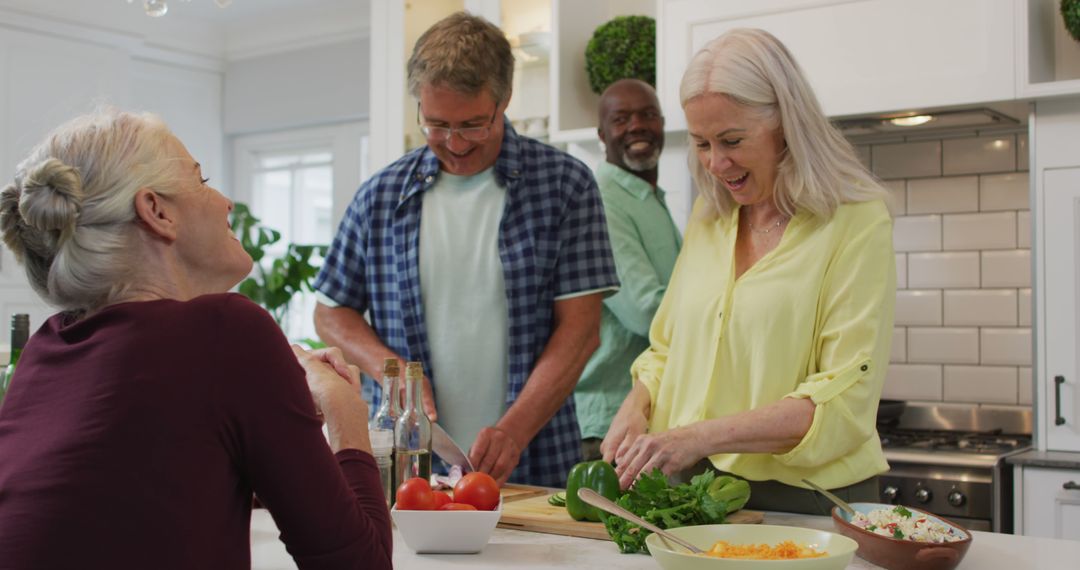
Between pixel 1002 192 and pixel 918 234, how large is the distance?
0.28 metres

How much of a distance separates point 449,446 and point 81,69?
4217mm

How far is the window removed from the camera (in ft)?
21.4

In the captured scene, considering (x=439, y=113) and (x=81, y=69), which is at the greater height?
(x=81, y=69)

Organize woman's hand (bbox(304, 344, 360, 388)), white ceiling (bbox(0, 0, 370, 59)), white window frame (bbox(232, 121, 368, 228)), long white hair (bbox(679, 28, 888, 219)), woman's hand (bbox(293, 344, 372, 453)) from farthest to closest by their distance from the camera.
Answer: white window frame (bbox(232, 121, 368, 228))
white ceiling (bbox(0, 0, 370, 59))
long white hair (bbox(679, 28, 888, 219))
woman's hand (bbox(304, 344, 360, 388))
woman's hand (bbox(293, 344, 372, 453))

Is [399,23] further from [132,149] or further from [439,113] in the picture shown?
[132,149]

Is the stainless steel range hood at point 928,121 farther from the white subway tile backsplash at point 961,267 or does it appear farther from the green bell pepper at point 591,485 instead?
the green bell pepper at point 591,485

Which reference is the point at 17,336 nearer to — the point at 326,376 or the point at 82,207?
the point at 326,376

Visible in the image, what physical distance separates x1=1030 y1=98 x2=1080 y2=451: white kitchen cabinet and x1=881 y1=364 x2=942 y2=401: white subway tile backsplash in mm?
578

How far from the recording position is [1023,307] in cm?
355

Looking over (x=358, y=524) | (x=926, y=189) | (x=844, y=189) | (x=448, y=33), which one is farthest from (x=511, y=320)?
(x=926, y=189)

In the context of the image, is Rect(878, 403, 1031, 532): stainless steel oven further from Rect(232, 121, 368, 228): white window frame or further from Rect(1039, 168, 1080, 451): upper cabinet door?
Rect(232, 121, 368, 228): white window frame

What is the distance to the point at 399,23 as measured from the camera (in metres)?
3.95

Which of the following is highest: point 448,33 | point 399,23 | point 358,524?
point 399,23

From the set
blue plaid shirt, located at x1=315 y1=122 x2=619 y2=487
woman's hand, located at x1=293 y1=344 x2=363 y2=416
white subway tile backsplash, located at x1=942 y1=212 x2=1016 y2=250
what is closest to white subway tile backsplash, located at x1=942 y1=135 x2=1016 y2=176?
white subway tile backsplash, located at x1=942 y1=212 x2=1016 y2=250
